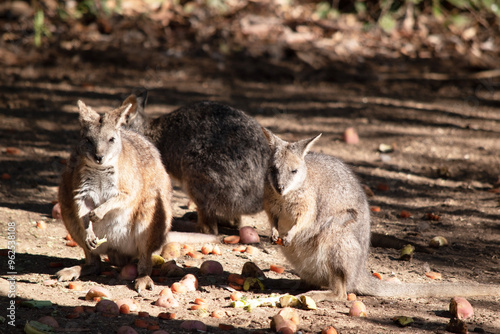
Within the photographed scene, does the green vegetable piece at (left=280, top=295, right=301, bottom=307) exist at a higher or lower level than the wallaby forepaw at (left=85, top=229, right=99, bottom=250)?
lower

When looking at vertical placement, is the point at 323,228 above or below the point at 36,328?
above

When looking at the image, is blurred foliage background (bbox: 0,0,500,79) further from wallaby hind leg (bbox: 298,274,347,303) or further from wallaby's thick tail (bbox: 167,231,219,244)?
wallaby hind leg (bbox: 298,274,347,303)

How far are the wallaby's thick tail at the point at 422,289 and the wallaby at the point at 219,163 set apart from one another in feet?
4.72

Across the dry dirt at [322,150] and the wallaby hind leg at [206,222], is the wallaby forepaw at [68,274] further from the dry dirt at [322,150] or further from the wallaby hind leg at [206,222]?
the wallaby hind leg at [206,222]

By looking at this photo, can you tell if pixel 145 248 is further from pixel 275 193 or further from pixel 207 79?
pixel 207 79

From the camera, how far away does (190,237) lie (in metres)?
4.72

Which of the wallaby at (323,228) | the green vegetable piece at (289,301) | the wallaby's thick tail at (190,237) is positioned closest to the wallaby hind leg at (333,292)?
the wallaby at (323,228)

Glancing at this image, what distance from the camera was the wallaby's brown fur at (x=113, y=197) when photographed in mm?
3678

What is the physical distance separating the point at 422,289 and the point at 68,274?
7.51 feet

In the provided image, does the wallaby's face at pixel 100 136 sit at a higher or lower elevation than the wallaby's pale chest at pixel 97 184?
higher

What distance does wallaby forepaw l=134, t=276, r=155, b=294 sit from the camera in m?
3.80

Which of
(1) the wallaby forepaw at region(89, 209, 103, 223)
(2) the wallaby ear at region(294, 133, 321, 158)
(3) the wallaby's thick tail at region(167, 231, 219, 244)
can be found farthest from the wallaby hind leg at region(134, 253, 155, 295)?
(2) the wallaby ear at region(294, 133, 321, 158)

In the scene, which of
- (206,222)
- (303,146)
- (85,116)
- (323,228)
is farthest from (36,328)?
(206,222)

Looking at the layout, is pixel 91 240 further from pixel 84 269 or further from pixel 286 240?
pixel 286 240
